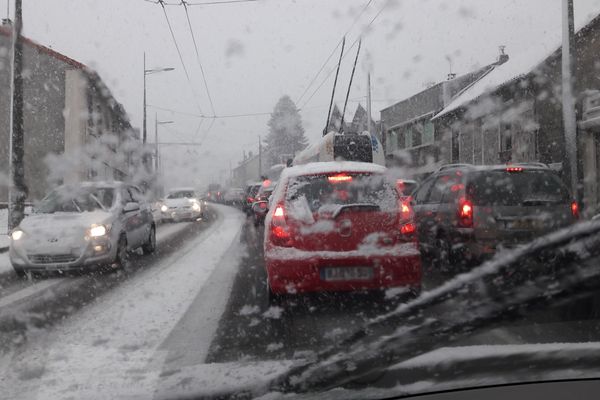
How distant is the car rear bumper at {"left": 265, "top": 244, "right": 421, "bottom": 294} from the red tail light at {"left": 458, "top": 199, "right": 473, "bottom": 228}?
2.18m

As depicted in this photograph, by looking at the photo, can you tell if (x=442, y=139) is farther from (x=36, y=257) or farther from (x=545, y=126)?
(x=36, y=257)

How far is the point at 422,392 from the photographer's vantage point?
2.06 meters

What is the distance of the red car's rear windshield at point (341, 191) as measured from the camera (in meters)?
5.34

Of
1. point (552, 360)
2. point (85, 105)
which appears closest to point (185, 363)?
point (552, 360)

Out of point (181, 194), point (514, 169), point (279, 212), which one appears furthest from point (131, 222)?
point (181, 194)

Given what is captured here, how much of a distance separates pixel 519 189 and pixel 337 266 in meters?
3.06

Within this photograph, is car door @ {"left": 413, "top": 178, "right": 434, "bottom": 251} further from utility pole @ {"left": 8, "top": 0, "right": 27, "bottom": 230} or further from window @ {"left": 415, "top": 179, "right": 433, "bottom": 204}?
utility pole @ {"left": 8, "top": 0, "right": 27, "bottom": 230}

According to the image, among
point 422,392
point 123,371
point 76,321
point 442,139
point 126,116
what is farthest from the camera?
point 126,116

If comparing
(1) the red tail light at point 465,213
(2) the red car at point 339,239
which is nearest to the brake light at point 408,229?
(2) the red car at point 339,239

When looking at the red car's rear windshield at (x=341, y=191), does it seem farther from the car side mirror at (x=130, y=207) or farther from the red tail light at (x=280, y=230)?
the car side mirror at (x=130, y=207)

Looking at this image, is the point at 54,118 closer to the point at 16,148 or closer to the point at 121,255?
the point at 16,148

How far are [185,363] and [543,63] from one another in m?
18.2

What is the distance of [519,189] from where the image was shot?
6.84 metres

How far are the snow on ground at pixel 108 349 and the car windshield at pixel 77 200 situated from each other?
224 cm
